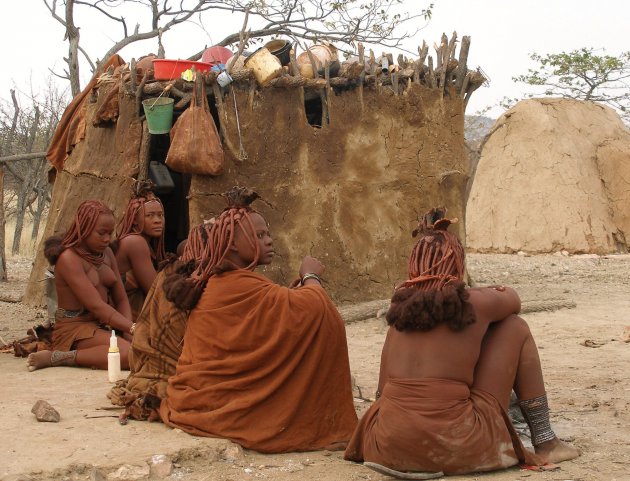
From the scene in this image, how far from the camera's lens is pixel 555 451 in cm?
382

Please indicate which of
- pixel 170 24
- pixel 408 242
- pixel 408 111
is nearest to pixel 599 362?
pixel 408 242

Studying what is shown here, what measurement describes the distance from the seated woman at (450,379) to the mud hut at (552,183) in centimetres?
1164

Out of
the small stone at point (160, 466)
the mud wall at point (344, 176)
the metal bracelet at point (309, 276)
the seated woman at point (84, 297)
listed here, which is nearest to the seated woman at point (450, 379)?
the metal bracelet at point (309, 276)

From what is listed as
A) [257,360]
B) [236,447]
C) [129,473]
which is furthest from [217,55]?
[129,473]

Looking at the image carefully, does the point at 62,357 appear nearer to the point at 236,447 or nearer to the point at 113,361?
the point at 113,361

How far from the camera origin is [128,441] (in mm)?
4070

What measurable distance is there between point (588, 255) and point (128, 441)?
11.9 meters

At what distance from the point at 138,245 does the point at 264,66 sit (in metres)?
2.36

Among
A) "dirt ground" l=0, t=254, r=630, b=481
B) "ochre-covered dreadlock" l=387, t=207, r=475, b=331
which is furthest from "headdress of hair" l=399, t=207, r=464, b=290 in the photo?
"dirt ground" l=0, t=254, r=630, b=481

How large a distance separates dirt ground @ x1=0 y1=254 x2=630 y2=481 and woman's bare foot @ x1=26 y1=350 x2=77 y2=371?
7cm

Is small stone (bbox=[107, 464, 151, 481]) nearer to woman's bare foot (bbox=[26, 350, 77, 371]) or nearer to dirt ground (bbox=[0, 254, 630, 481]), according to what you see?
dirt ground (bbox=[0, 254, 630, 481])

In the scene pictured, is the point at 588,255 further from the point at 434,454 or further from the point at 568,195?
the point at 434,454

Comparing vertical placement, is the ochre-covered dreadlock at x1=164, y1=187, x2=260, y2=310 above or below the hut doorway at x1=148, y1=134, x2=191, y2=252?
below

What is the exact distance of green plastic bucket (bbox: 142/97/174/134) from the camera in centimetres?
810
